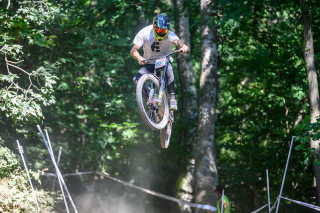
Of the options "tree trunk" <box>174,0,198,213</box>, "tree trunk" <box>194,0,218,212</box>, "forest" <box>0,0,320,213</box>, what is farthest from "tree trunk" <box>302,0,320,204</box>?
"tree trunk" <box>174,0,198,213</box>

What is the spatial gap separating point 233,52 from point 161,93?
6917mm

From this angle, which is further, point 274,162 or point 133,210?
point 133,210

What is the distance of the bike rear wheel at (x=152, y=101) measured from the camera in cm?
551

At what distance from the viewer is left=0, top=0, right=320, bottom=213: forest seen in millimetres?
8562

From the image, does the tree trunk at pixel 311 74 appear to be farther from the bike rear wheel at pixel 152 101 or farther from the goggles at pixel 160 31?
the goggles at pixel 160 31

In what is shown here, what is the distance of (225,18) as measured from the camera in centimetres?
840

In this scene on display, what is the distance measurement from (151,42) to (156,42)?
8cm

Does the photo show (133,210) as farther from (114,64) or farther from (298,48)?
(298,48)

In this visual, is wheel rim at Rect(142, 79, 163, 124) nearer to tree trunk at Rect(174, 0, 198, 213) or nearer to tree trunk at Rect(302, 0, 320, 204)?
tree trunk at Rect(302, 0, 320, 204)

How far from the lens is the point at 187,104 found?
40.3ft

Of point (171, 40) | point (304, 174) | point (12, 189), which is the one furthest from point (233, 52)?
point (12, 189)

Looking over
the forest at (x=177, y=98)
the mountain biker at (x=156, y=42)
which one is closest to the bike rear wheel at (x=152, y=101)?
the mountain biker at (x=156, y=42)

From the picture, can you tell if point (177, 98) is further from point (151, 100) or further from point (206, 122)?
point (151, 100)

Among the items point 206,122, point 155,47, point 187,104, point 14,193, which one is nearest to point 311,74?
point 206,122
